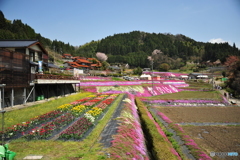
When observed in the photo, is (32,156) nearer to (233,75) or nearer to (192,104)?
(192,104)

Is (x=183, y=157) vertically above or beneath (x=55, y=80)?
beneath

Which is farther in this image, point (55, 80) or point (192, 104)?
point (192, 104)

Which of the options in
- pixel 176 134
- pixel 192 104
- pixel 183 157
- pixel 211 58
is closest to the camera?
pixel 183 157

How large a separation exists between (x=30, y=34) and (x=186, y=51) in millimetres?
151034

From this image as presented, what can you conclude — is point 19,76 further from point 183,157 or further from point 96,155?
point 183,157

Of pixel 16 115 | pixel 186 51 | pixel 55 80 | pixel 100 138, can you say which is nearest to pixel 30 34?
pixel 55 80

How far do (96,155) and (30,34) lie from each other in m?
107

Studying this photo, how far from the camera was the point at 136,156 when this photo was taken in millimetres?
9484

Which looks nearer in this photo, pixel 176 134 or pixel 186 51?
pixel 176 134

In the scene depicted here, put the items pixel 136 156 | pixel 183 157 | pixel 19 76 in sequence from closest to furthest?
pixel 136 156 < pixel 183 157 < pixel 19 76

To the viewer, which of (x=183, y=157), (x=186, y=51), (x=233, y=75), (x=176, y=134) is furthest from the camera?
(x=186, y=51)

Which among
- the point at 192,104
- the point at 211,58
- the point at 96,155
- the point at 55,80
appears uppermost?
the point at 211,58

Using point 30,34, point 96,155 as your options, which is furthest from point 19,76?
point 30,34

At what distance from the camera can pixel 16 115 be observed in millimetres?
16469
